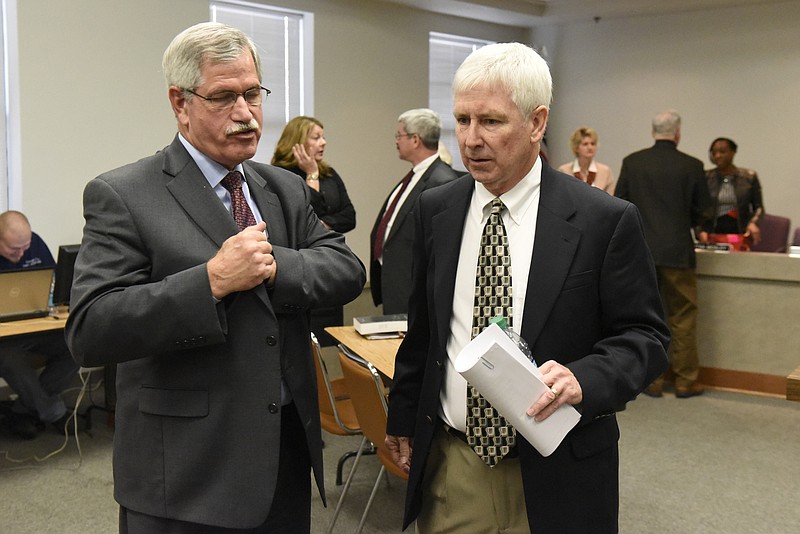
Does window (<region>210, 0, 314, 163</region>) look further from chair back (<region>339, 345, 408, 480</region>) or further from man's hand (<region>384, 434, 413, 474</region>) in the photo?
man's hand (<region>384, 434, 413, 474</region>)

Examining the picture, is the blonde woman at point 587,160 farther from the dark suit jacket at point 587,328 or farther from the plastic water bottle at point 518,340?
the plastic water bottle at point 518,340

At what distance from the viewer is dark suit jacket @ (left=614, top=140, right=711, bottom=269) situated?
572cm

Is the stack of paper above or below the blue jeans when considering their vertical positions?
above

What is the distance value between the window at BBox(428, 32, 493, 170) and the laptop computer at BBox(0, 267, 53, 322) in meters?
5.47

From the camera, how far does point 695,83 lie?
29.0 ft

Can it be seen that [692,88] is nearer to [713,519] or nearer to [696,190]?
[696,190]

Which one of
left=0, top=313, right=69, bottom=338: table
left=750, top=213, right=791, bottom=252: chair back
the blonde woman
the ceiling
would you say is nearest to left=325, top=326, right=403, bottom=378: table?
left=0, top=313, right=69, bottom=338: table

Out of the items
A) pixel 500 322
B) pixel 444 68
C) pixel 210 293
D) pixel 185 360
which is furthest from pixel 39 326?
pixel 444 68

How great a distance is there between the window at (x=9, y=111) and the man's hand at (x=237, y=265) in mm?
4960

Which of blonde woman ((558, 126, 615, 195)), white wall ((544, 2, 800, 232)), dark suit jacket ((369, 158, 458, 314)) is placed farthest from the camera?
white wall ((544, 2, 800, 232))

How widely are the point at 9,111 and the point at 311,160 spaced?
230 cm

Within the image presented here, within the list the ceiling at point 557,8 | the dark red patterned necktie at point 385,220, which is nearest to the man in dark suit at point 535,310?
the dark red patterned necktie at point 385,220

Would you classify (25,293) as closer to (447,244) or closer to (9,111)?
(9,111)

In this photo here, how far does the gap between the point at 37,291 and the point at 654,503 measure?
11.5 ft
